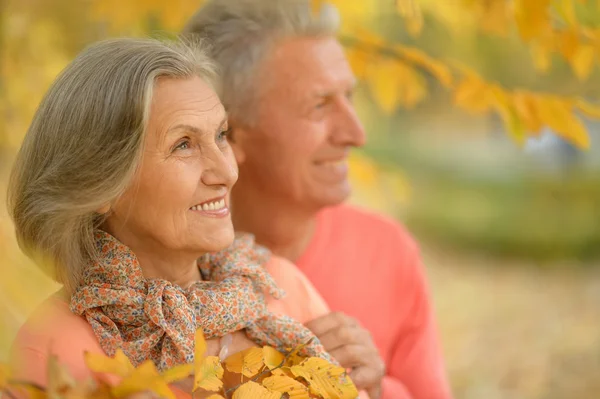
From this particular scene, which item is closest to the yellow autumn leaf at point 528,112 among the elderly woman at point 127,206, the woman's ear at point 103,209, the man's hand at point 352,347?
the man's hand at point 352,347

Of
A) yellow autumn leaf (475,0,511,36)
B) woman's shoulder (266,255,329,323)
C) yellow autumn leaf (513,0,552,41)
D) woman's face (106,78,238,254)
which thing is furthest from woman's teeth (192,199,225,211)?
yellow autumn leaf (475,0,511,36)

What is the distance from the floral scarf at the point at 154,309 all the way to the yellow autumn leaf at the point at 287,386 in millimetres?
131

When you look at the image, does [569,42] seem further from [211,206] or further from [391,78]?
[211,206]

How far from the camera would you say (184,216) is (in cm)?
143

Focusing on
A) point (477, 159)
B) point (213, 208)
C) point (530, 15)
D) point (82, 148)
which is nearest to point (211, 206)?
point (213, 208)

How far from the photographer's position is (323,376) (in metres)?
1.44

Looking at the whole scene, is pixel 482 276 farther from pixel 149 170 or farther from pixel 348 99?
pixel 149 170

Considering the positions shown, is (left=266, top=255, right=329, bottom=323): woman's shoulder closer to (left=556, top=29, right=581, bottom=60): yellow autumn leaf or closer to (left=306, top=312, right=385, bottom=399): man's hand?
(left=306, top=312, right=385, bottom=399): man's hand

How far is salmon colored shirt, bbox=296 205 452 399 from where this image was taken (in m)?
2.10

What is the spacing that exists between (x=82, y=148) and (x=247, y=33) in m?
0.67

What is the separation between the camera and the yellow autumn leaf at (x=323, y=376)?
1.43 metres

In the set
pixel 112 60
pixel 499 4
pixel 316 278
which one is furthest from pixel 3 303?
pixel 499 4

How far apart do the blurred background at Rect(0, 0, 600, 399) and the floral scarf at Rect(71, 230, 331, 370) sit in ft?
2.81

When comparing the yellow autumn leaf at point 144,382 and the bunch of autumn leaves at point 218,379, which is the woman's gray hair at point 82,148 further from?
the yellow autumn leaf at point 144,382
